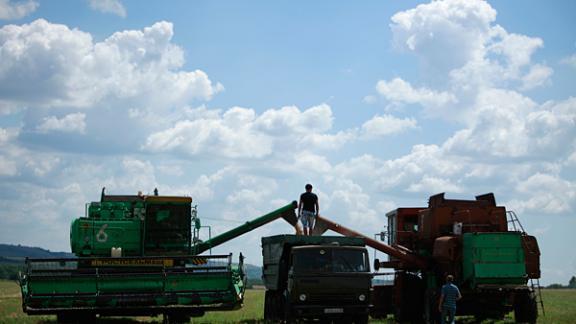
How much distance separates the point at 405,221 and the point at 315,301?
9838mm

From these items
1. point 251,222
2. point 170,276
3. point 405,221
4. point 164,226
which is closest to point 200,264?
point 170,276

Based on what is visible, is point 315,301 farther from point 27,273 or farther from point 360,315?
point 27,273

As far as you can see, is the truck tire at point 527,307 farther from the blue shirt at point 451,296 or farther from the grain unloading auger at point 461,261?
the blue shirt at point 451,296

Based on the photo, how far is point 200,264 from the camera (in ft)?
72.7

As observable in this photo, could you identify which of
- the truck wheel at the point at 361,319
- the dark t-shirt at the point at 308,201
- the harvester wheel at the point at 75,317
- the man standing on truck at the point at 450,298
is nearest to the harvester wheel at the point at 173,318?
the harvester wheel at the point at 75,317

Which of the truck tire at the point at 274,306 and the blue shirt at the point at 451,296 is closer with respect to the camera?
the blue shirt at the point at 451,296

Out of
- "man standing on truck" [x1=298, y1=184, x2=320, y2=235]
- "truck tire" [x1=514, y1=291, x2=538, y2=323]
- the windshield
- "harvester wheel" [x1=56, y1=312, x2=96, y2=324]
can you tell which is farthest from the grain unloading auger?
"harvester wheel" [x1=56, y1=312, x2=96, y2=324]

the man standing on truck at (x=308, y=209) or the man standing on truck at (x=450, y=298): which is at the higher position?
the man standing on truck at (x=308, y=209)

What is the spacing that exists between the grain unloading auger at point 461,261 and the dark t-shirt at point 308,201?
290cm

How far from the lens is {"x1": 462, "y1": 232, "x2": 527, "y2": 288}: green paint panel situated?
23.1 metres

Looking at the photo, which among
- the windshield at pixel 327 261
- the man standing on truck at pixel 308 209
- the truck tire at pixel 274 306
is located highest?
the man standing on truck at pixel 308 209

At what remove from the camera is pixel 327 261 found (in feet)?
68.1

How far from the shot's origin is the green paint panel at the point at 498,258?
2314 cm

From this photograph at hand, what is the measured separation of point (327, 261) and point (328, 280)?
1.72ft
